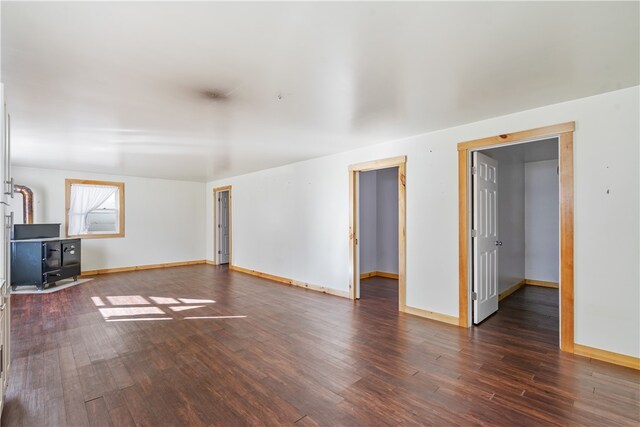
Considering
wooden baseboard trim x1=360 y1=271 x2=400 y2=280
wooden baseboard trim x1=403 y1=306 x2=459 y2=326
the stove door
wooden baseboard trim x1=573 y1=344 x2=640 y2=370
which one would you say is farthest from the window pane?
wooden baseboard trim x1=573 y1=344 x2=640 y2=370

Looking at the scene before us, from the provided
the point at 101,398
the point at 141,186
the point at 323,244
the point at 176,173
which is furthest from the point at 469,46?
the point at 141,186

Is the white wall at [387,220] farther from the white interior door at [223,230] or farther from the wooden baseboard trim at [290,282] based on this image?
the white interior door at [223,230]

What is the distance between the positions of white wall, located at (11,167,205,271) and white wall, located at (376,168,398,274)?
506 cm

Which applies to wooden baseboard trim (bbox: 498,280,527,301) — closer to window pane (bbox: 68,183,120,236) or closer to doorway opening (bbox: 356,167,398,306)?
doorway opening (bbox: 356,167,398,306)

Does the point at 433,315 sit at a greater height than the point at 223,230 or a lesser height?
lesser

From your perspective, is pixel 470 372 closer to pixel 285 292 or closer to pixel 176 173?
pixel 285 292

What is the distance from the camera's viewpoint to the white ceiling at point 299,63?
160cm

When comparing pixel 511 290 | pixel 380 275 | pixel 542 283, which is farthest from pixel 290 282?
pixel 542 283

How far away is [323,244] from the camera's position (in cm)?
529

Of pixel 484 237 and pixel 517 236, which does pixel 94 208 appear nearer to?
pixel 484 237

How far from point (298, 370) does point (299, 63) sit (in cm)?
238

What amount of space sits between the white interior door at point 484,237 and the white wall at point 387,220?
100 inches

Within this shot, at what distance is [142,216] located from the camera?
7.59 meters

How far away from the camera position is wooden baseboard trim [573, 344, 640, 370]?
2.51 metres
